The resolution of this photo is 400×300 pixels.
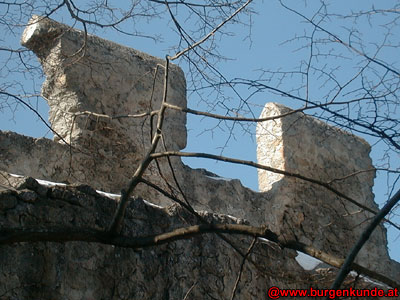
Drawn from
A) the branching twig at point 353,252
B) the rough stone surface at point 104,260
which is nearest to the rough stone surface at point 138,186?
the rough stone surface at point 104,260

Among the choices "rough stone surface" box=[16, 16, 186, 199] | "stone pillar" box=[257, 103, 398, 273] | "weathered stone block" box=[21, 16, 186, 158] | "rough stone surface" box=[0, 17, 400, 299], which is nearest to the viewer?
"rough stone surface" box=[0, 17, 400, 299]

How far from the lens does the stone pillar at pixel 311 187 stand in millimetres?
7758

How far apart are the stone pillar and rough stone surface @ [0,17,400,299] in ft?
0.05

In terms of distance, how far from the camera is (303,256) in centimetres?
546

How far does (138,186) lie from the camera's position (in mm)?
6402

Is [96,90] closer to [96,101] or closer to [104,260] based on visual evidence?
[96,101]

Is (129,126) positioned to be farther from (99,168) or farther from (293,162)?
(293,162)

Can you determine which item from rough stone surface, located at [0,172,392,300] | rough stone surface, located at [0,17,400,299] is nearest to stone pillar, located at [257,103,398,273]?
rough stone surface, located at [0,17,400,299]

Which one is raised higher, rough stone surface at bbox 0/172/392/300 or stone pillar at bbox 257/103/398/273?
stone pillar at bbox 257/103/398/273

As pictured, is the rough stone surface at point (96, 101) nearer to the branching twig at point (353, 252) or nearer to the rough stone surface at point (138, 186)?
the rough stone surface at point (138, 186)

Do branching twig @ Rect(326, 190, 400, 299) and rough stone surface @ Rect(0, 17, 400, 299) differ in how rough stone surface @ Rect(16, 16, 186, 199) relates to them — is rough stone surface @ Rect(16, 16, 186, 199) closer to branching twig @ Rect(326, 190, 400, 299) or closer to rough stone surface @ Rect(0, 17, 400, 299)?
rough stone surface @ Rect(0, 17, 400, 299)

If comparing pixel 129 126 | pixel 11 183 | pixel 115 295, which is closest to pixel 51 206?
pixel 11 183

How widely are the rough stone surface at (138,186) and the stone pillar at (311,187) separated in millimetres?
14

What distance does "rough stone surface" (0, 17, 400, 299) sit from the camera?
11.5 ft
